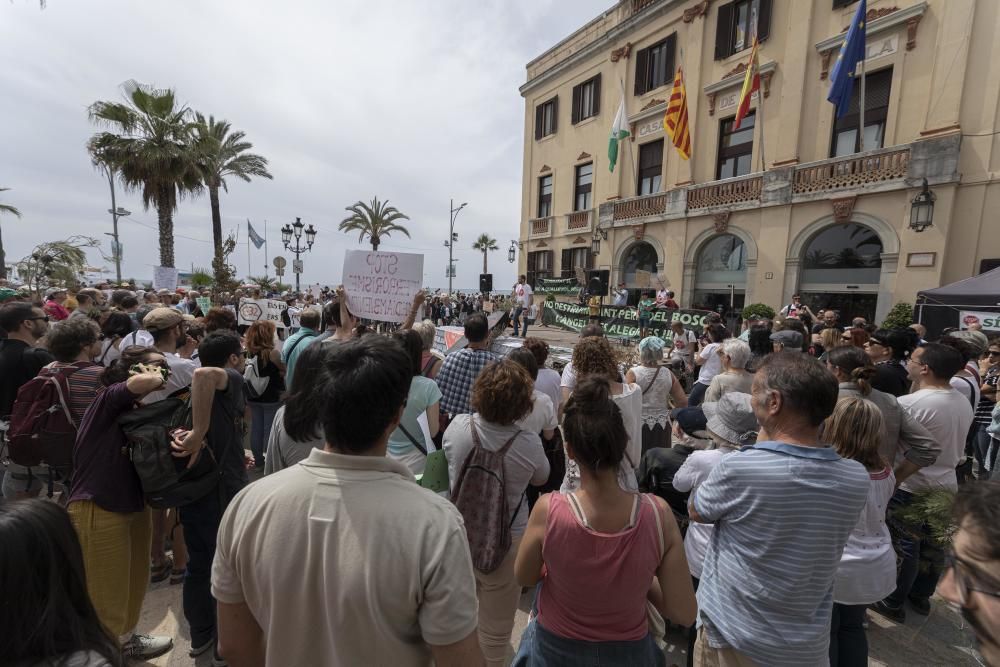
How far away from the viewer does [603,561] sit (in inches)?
60.2

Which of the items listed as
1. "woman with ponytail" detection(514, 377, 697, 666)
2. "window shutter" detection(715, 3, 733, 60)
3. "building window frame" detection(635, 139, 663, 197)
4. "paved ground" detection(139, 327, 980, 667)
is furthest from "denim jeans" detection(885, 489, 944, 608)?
"window shutter" detection(715, 3, 733, 60)

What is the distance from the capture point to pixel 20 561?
33.9 inches

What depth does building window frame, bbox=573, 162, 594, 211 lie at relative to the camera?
20625 mm

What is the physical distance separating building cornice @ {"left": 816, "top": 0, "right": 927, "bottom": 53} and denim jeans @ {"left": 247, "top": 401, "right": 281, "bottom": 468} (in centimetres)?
1718

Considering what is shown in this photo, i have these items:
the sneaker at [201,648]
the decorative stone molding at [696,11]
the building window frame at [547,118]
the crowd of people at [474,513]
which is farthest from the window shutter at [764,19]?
the sneaker at [201,648]

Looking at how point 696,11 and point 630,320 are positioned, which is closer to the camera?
point 630,320

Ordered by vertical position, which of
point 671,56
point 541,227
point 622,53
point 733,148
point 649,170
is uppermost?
point 622,53

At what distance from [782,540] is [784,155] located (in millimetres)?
16079

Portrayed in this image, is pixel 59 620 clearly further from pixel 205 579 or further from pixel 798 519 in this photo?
pixel 798 519

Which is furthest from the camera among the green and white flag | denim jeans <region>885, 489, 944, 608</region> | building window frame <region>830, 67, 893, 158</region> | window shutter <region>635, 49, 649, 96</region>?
window shutter <region>635, 49, 649, 96</region>

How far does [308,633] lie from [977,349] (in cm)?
691

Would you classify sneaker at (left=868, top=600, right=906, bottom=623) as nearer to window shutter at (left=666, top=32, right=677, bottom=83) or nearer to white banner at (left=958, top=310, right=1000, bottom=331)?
white banner at (left=958, top=310, right=1000, bottom=331)

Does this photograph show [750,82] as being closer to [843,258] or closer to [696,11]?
[696,11]

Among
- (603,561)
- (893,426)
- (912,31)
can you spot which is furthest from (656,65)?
(603,561)
